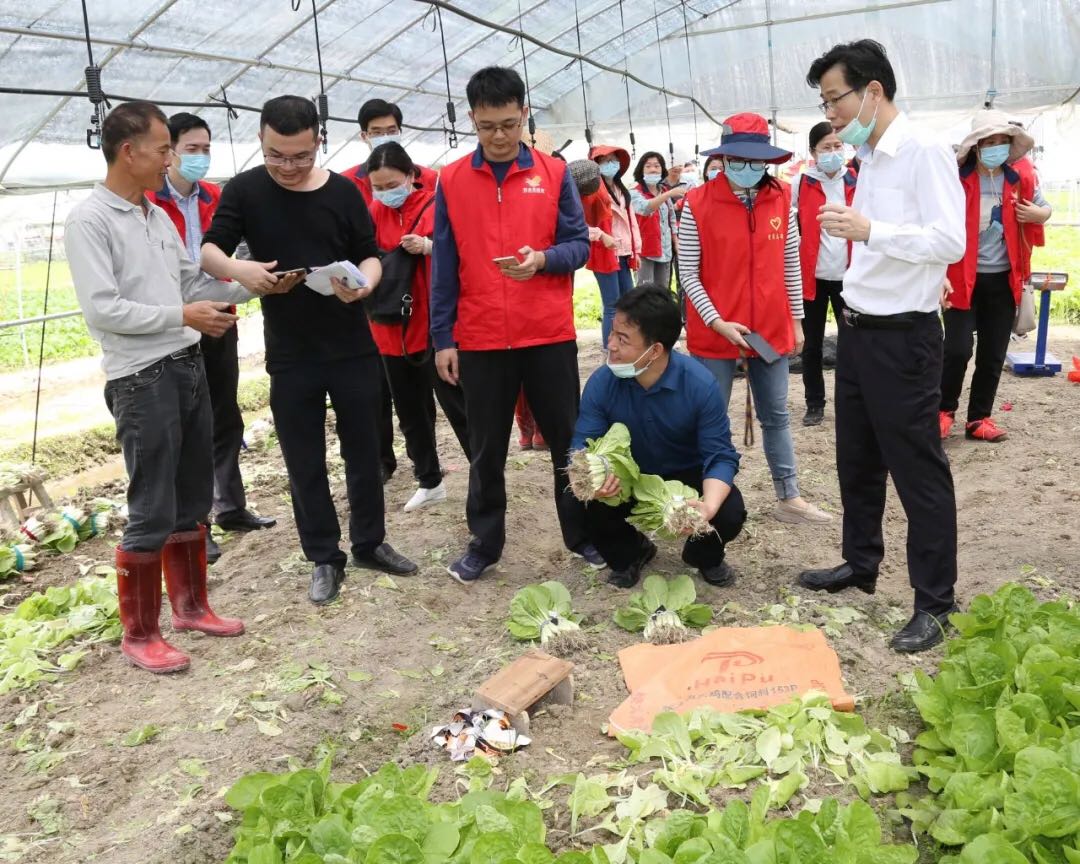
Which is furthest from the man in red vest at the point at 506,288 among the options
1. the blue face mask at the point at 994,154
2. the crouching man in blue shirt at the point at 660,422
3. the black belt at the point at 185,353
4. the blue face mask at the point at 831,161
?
the blue face mask at the point at 994,154

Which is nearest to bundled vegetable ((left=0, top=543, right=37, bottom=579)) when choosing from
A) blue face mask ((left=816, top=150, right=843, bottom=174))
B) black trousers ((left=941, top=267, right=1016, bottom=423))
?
blue face mask ((left=816, top=150, right=843, bottom=174))

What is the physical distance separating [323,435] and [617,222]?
14.5 feet

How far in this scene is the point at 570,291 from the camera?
4023mm

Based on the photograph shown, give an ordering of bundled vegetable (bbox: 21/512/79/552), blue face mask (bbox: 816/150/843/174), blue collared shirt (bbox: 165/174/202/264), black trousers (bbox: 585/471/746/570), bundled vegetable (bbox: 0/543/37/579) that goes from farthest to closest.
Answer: blue face mask (bbox: 816/150/843/174), bundled vegetable (bbox: 21/512/79/552), bundled vegetable (bbox: 0/543/37/579), blue collared shirt (bbox: 165/174/202/264), black trousers (bbox: 585/471/746/570)

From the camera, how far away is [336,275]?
3562mm

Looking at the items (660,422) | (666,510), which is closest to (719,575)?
(666,510)

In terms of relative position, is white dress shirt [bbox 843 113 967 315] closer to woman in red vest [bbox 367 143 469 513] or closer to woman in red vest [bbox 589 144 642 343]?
woman in red vest [bbox 367 143 469 513]

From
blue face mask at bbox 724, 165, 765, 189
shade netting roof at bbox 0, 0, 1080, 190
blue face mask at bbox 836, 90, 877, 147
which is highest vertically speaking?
shade netting roof at bbox 0, 0, 1080, 190

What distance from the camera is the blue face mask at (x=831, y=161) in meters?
5.79

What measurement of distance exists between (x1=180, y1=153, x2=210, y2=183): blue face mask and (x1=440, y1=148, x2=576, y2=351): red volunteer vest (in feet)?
4.38

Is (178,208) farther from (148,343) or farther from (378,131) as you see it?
(148,343)

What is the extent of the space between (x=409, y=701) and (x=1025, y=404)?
17.0 feet

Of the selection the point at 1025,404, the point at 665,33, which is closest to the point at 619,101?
the point at 665,33

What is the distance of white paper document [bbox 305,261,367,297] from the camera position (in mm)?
3527
